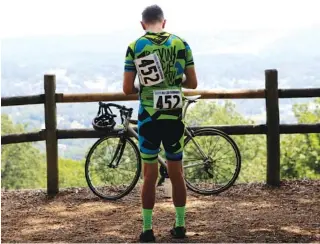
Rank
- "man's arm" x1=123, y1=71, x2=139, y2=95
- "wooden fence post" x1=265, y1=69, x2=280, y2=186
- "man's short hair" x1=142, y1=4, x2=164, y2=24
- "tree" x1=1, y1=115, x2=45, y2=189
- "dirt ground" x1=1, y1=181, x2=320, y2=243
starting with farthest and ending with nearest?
"tree" x1=1, y1=115, x2=45, y2=189 < "wooden fence post" x1=265, y1=69, x2=280, y2=186 < "dirt ground" x1=1, y1=181, x2=320, y2=243 < "man's arm" x1=123, y1=71, x2=139, y2=95 < "man's short hair" x1=142, y1=4, x2=164, y2=24

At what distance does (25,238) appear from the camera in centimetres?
561

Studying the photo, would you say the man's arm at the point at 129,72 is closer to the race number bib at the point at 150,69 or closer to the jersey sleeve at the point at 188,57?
the race number bib at the point at 150,69

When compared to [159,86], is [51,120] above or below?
below

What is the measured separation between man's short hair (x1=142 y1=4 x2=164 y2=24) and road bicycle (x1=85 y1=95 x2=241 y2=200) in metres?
1.97

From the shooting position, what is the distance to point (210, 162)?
22.8ft

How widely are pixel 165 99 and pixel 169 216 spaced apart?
1812mm

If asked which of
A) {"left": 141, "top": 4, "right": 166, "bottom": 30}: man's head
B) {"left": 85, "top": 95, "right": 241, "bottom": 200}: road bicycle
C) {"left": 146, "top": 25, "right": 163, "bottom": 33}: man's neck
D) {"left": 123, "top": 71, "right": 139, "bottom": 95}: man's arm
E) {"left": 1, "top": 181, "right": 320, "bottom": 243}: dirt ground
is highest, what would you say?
{"left": 141, "top": 4, "right": 166, "bottom": 30}: man's head

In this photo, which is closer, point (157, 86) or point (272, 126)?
point (157, 86)

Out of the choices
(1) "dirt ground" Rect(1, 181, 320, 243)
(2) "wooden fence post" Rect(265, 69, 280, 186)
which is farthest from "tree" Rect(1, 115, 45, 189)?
(2) "wooden fence post" Rect(265, 69, 280, 186)

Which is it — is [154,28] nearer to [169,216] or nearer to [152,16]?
[152,16]

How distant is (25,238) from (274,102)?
3.21 m

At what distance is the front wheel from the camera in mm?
6949

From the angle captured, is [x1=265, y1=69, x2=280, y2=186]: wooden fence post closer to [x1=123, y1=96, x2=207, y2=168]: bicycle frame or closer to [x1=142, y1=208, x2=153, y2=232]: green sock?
[x1=123, y1=96, x2=207, y2=168]: bicycle frame

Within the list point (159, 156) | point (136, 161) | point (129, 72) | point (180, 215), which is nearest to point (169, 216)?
point (159, 156)
